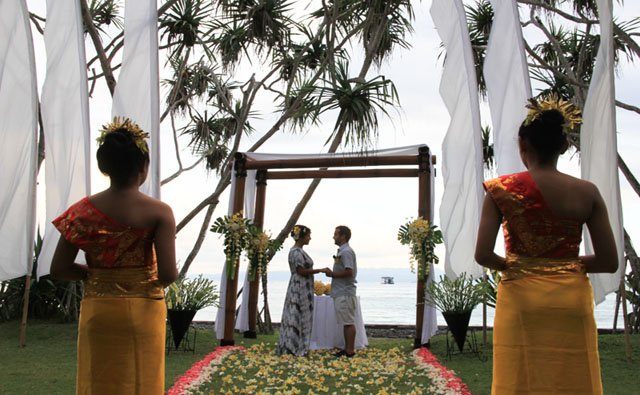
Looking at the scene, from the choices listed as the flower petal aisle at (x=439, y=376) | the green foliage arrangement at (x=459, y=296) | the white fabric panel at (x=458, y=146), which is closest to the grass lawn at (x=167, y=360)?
the flower petal aisle at (x=439, y=376)

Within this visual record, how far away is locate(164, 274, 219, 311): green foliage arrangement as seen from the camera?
6320 millimetres

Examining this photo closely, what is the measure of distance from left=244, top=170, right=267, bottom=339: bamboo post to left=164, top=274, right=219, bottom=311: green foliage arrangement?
4.13ft

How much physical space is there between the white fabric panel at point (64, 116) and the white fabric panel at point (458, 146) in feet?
9.48

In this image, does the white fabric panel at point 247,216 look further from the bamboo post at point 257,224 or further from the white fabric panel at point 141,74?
the white fabric panel at point 141,74

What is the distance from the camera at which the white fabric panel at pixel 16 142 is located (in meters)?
4.36

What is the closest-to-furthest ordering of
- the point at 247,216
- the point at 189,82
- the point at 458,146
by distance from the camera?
A: the point at 458,146 → the point at 247,216 → the point at 189,82

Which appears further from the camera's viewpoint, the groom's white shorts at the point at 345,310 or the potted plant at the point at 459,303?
the groom's white shorts at the point at 345,310

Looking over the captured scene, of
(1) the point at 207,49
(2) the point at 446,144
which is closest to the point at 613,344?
(2) the point at 446,144

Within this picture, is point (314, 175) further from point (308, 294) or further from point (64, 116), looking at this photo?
point (64, 116)

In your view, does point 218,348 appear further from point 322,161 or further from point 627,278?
point 627,278

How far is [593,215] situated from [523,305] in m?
0.38

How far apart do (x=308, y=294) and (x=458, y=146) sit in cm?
265

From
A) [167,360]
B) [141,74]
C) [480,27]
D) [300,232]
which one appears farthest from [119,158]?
[480,27]

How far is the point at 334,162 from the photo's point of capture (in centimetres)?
741
